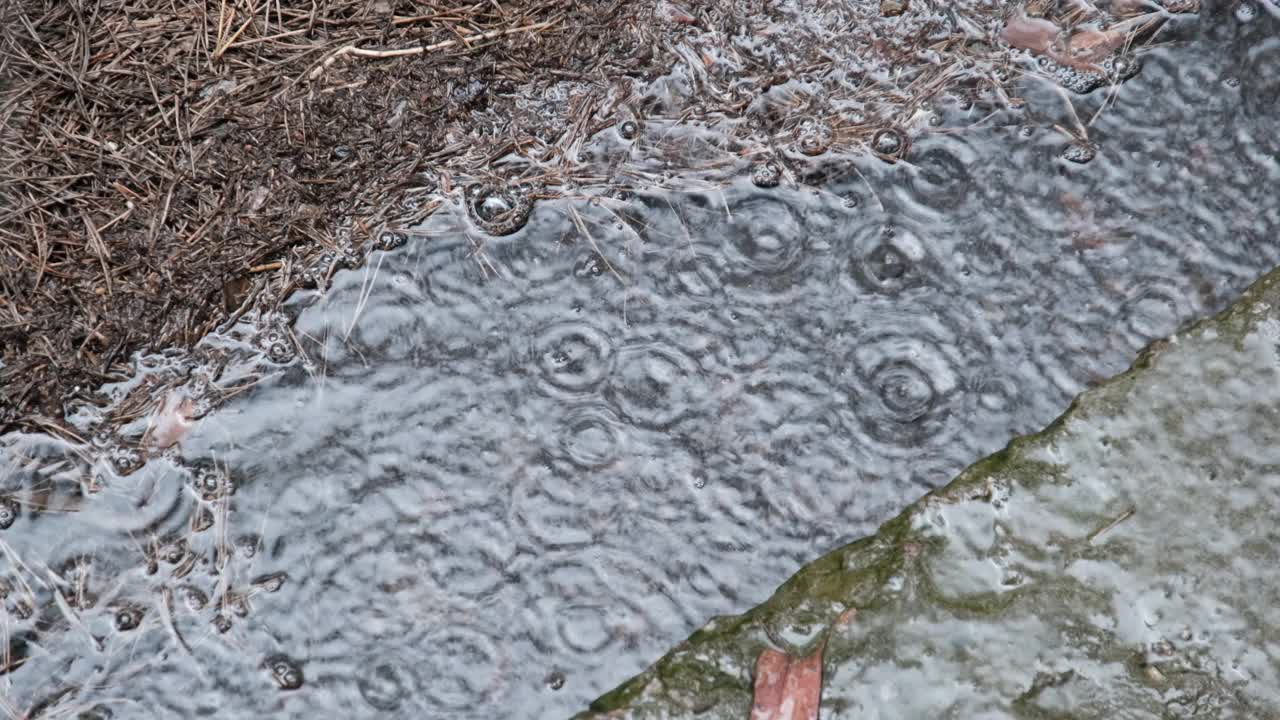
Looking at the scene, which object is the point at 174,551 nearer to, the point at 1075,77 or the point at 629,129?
the point at 629,129

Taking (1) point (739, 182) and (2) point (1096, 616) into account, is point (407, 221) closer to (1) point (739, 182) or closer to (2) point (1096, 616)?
(1) point (739, 182)

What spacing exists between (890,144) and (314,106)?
1859mm

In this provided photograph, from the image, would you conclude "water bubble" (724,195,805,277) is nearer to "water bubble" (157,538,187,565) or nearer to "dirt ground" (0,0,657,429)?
"dirt ground" (0,0,657,429)

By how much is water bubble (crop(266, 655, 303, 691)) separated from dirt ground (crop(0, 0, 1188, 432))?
100 centimetres

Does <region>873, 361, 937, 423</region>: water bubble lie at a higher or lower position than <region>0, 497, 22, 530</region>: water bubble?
higher

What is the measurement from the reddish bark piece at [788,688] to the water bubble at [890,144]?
1545mm

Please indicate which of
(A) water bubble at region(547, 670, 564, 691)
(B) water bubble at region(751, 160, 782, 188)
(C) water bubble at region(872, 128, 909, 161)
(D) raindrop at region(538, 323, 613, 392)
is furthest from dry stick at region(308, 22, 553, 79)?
(A) water bubble at region(547, 670, 564, 691)

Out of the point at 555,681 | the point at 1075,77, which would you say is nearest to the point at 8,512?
the point at 555,681

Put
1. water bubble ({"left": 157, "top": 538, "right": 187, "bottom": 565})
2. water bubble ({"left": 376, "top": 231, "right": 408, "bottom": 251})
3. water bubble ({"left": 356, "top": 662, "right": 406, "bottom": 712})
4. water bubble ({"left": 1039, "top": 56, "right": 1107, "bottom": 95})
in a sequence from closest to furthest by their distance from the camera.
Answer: water bubble ({"left": 356, "top": 662, "right": 406, "bottom": 712})
water bubble ({"left": 157, "top": 538, "right": 187, "bottom": 565})
water bubble ({"left": 376, "top": 231, "right": 408, "bottom": 251})
water bubble ({"left": 1039, "top": 56, "right": 1107, "bottom": 95})

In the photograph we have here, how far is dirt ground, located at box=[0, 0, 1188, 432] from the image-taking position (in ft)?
9.07

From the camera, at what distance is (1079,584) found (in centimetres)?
235

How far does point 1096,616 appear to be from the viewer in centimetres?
232

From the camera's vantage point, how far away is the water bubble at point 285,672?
249 centimetres

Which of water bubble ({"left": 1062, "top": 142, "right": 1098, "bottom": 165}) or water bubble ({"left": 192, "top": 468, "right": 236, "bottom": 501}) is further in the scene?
water bubble ({"left": 1062, "top": 142, "right": 1098, "bottom": 165})
